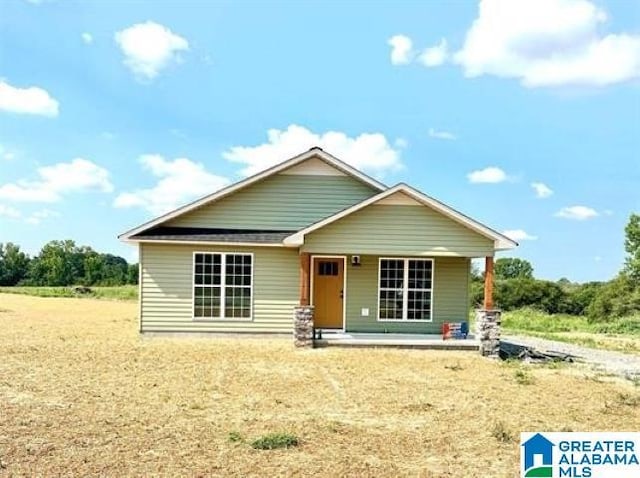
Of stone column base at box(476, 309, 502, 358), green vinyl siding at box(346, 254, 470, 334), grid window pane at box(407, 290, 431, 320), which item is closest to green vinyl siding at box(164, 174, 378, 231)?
Answer: green vinyl siding at box(346, 254, 470, 334)

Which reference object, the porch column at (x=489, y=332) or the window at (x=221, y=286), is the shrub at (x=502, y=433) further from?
the window at (x=221, y=286)

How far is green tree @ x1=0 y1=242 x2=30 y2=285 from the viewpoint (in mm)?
67375

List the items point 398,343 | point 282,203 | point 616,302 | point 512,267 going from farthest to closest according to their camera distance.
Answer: point 512,267 < point 616,302 < point 282,203 < point 398,343

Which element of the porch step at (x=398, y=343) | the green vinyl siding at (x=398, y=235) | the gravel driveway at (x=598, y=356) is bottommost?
the gravel driveway at (x=598, y=356)

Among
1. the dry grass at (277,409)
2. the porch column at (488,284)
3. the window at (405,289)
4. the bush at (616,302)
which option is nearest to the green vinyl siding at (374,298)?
the window at (405,289)

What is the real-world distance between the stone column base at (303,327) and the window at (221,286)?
2255 mm

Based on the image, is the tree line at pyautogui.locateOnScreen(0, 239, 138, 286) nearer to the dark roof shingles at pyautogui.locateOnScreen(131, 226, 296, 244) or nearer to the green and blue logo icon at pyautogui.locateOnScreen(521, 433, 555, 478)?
the dark roof shingles at pyautogui.locateOnScreen(131, 226, 296, 244)

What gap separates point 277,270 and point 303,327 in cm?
243

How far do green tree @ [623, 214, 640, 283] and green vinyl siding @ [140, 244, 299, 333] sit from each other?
35.8m

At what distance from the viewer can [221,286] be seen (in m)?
16.3

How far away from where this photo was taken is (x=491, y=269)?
1512 cm

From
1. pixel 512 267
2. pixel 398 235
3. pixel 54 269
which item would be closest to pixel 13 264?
pixel 54 269

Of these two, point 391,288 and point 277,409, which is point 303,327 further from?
point 277,409

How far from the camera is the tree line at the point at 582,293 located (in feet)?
118
